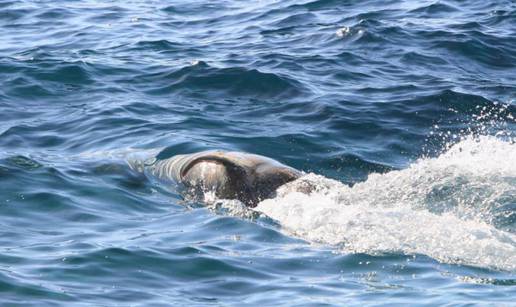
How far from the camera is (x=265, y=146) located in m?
11.8

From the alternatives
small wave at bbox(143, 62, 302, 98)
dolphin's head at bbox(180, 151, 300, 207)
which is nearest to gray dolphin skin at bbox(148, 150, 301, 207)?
dolphin's head at bbox(180, 151, 300, 207)

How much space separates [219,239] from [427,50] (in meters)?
8.45

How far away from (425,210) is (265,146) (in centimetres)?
328

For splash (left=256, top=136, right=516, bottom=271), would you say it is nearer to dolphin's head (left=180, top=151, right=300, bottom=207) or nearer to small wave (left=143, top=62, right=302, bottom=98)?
dolphin's head (left=180, top=151, right=300, bottom=207)

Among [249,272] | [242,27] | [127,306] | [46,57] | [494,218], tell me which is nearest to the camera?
[127,306]

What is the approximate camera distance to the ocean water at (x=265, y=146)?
7203 mm

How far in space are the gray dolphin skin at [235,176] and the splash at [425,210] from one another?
165 millimetres

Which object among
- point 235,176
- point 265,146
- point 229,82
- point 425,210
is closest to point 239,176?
point 235,176

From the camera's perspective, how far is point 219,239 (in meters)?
8.20

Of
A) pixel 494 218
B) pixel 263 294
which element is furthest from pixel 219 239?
pixel 494 218

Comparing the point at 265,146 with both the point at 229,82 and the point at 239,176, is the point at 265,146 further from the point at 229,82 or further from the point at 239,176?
the point at 229,82

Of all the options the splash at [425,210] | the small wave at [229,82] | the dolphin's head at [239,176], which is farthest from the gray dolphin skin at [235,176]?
the small wave at [229,82]

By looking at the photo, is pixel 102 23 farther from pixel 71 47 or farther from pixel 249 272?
pixel 249 272

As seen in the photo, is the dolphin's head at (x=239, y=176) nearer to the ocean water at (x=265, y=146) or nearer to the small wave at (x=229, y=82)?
the ocean water at (x=265, y=146)
